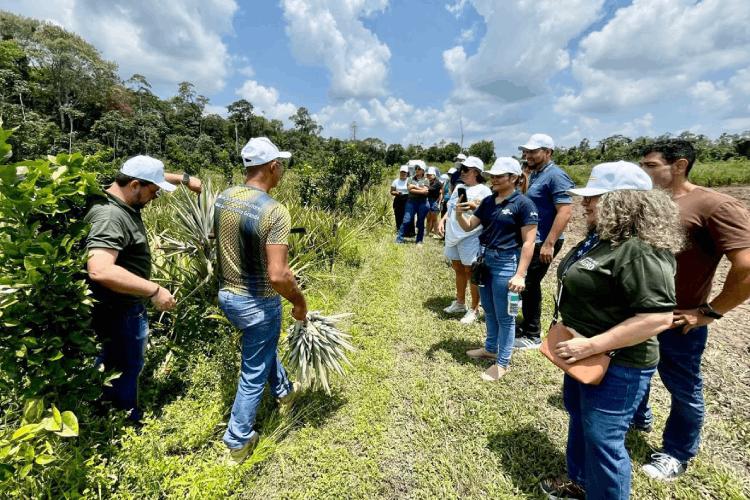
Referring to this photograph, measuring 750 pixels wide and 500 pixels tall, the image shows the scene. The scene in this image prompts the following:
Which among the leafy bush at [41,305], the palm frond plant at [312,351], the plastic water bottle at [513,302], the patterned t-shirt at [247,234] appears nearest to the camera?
the leafy bush at [41,305]

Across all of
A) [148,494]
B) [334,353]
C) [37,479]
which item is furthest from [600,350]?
[37,479]

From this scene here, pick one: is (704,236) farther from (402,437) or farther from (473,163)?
(473,163)

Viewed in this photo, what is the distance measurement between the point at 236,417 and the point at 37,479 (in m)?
0.96

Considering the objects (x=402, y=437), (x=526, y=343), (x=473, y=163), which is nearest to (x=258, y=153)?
(x=402, y=437)

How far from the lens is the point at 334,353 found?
2.71 meters

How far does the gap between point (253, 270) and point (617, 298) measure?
1.93m

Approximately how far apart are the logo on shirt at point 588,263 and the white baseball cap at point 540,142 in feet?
7.34

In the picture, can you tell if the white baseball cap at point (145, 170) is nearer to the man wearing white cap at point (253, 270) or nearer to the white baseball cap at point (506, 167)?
the man wearing white cap at point (253, 270)

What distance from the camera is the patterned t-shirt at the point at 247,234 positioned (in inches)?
78.4

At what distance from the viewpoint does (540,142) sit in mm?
3484

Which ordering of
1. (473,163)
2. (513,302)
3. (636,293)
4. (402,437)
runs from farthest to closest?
(473,163), (513,302), (402,437), (636,293)

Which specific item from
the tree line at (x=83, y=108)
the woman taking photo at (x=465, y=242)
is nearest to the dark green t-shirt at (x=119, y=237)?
the woman taking photo at (x=465, y=242)

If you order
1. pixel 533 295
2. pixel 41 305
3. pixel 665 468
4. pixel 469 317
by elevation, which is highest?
pixel 41 305

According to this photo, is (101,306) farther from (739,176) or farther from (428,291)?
(739,176)
